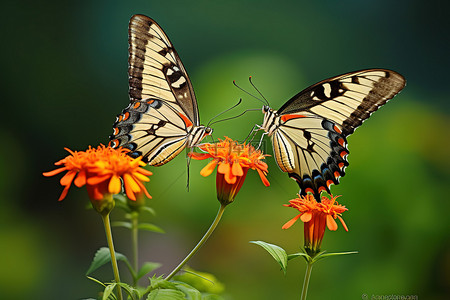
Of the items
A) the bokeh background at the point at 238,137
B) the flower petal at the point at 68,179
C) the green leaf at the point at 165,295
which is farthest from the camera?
the bokeh background at the point at 238,137

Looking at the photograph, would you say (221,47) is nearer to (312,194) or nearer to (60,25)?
(60,25)

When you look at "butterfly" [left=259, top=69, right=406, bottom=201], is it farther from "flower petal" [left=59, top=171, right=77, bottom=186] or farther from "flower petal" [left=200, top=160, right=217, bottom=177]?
"flower petal" [left=59, top=171, right=77, bottom=186]

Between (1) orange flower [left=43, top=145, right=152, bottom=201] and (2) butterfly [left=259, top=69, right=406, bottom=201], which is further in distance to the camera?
(2) butterfly [left=259, top=69, right=406, bottom=201]

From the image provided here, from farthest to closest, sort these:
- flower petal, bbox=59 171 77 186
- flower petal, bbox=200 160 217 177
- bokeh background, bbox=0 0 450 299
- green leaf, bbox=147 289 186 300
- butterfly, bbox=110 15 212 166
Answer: bokeh background, bbox=0 0 450 299 < butterfly, bbox=110 15 212 166 < flower petal, bbox=200 160 217 177 < flower petal, bbox=59 171 77 186 < green leaf, bbox=147 289 186 300

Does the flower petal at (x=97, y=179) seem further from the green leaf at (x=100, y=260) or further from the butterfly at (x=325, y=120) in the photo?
the butterfly at (x=325, y=120)

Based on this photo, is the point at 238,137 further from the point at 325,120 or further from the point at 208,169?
the point at 208,169

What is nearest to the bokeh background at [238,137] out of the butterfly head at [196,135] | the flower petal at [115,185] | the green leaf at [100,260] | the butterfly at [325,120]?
the butterfly at [325,120]

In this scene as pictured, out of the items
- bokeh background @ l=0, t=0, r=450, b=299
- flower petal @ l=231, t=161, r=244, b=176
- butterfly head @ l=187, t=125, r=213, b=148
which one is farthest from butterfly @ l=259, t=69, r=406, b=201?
bokeh background @ l=0, t=0, r=450, b=299

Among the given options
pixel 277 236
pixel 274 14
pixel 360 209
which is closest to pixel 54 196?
pixel 277 236
